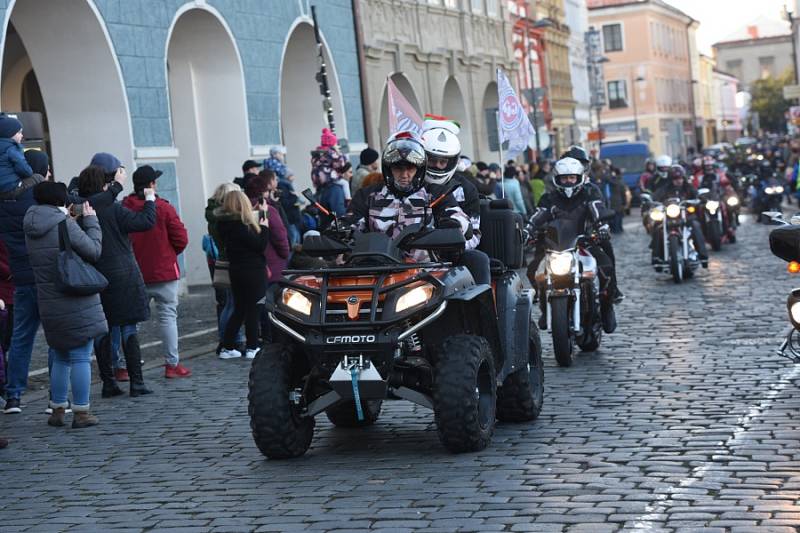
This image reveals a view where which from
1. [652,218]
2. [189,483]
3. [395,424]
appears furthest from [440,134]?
[652,218]

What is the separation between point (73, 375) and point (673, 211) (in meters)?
12.0

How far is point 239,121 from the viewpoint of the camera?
26.5 metres

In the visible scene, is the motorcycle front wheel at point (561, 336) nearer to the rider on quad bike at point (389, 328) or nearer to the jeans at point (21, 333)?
the rider on quad bike at point (389, 328)

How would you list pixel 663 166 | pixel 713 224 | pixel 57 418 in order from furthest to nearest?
pixel 713 224 → pixel 663 166 → pixel 57 418

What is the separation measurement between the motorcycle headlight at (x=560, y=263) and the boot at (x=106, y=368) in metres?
3.59

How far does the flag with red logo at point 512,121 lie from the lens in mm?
21359

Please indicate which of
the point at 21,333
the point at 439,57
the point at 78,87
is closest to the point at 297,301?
the point at 21,333

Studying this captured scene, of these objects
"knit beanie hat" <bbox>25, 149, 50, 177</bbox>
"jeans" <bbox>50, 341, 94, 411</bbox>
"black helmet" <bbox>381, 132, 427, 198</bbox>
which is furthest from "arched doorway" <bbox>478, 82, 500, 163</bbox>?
"black helmet" <bbox>381, 132, 427, 198</bbox>

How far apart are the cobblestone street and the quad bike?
0.83 ft

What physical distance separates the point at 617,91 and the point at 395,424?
95922 mm

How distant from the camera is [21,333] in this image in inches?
472

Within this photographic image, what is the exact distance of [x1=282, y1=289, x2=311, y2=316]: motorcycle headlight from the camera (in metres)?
9.01

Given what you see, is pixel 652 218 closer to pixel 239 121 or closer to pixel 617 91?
pixel 239 121

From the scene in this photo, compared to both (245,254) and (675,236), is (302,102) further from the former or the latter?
(245,254)
